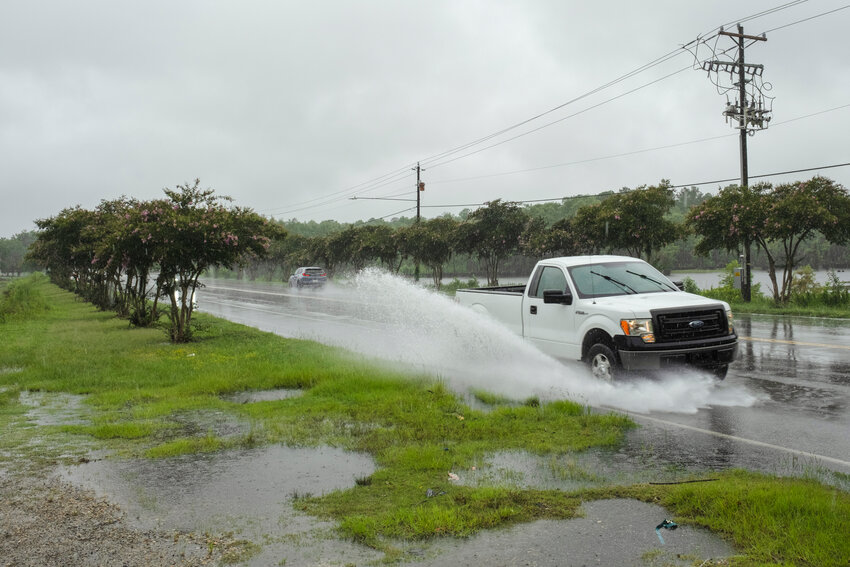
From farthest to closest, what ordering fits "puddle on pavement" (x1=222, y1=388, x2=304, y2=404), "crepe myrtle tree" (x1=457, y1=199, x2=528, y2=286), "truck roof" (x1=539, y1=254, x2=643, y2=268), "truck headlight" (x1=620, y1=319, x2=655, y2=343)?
1. "crepe myrtle tree" (x1=457, y1=199, x2=528, y2=286)
2. "truck roof" (x1=539, y1=254, x2=643, y2=268)
3. "puddle on pavement" (x1=222, y1=388, x2=304, y2=404)
4. "truck headlight" (x1=620, y1=319, x2=655, y2=343)

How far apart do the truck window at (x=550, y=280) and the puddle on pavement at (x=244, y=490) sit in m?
5.05

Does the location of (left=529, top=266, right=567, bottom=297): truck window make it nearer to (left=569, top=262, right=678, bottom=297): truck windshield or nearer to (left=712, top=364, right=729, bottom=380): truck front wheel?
(left=569, top=262, right=678, bottom=297): truck windshield

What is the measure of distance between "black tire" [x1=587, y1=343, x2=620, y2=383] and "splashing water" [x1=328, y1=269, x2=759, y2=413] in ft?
0.38

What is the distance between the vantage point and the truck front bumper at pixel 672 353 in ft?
28.6

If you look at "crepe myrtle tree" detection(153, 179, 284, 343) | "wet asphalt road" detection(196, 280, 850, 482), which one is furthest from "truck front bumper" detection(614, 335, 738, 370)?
"crepe myrtle tree" detection(153, 179, 284, 343)

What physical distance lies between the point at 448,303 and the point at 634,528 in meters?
7.84

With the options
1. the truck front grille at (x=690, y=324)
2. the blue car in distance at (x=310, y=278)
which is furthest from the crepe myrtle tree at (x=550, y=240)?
the truck front grille at (x=690, y=324)

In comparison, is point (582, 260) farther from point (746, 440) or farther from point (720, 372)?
point (746, 440)

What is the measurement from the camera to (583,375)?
9773 millimetres

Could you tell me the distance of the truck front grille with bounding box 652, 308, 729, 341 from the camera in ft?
29.3

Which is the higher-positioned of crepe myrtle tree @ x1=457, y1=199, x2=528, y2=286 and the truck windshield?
crepe myrtle tree @ x1=457, y1=199, x2=528, y2=286

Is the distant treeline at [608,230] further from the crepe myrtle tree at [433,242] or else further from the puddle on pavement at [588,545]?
the puddle on pavement at [588,545]

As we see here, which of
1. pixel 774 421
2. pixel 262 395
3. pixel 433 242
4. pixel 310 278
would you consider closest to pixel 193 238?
pixel 262 395

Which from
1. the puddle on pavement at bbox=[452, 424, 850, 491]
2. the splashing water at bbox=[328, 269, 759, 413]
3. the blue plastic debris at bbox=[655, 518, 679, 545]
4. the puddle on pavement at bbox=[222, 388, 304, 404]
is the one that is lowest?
the puddle on pavement at bbox=[222, 388, 304, 404]
